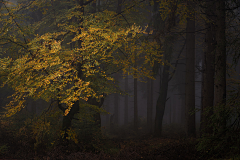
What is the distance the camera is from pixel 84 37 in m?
7.65

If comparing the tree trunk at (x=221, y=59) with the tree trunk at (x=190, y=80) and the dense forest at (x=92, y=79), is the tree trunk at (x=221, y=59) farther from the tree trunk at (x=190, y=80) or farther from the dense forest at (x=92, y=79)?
the tree trunk at (x=190, y=80)

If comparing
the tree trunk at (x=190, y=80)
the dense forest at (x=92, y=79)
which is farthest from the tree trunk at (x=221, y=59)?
→ the tree trunk at (x=190, y=80)

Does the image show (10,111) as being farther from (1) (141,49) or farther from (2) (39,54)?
(1) (141,49)

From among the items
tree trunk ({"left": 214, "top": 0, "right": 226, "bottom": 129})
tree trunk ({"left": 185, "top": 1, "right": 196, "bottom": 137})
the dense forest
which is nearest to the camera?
the dense forest

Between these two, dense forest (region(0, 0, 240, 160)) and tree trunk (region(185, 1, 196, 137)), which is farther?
tree trunk (region(185, 1, 196, 137))

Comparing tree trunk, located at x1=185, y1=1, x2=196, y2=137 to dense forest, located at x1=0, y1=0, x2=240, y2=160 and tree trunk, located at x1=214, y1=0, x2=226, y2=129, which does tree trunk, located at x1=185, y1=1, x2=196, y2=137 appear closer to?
dense forest, located at x1=0, y1=0, x2=240, y2=160

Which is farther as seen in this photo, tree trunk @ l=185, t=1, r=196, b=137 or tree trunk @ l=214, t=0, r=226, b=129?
tree trunk @ l=185, t=1, r=196, b=137

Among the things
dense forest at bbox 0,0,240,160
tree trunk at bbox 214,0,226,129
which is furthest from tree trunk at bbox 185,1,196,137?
tree trunk at bbox 214,0,226,129

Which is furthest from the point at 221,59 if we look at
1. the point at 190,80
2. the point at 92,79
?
the point at 92,79

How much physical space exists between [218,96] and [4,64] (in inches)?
318

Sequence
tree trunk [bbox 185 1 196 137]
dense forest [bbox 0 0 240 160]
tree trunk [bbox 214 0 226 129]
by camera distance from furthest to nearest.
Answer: tree trunk [bbox 185 1 196 137] → tree trunk [bbox 214 0 226 129] → dense forest [bbox 0 0 240 160]

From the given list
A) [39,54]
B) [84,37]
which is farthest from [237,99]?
[39,54]

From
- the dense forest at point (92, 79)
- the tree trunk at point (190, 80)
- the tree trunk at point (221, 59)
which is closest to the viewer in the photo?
the dense forest at point (92, 79)

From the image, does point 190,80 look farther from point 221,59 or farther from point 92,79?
point 92,79
